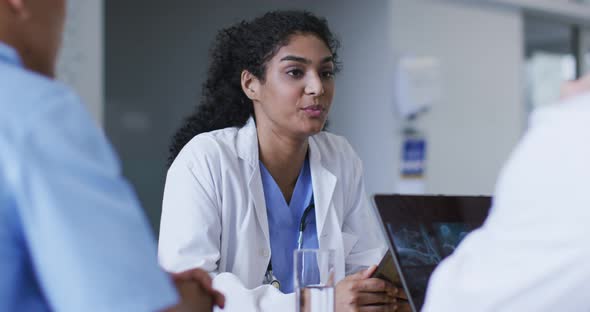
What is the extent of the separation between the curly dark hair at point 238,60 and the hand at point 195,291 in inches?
52.7

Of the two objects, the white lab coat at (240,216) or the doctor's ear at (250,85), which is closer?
the white lab coat at (240,216)

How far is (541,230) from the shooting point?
2.54ft

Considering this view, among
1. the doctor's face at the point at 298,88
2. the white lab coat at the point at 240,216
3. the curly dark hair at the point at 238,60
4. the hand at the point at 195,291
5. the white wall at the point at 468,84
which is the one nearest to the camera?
the hand at the point at 195,291

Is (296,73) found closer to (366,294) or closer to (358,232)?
(358,232)

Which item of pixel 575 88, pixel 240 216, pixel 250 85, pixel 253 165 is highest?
pixel 575 88

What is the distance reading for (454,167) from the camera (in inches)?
180

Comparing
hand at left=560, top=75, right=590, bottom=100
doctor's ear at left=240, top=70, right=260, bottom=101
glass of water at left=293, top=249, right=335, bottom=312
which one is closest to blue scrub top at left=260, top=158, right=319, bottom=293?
doctor's ear at left=240, top=70, right=260, bottom=101

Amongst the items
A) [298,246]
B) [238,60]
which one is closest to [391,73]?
[238,60]

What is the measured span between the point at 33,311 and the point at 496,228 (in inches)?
19.1

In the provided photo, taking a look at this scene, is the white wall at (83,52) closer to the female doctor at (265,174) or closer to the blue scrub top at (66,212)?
the female doctor at (265,174)

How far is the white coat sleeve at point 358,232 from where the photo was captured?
2029mm

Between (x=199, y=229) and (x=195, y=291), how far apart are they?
846mm

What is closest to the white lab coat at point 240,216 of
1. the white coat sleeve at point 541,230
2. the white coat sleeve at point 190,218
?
the white coat sleeve at point 190,218

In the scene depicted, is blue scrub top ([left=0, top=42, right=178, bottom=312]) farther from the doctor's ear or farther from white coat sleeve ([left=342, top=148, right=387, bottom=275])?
the doctor's ear
